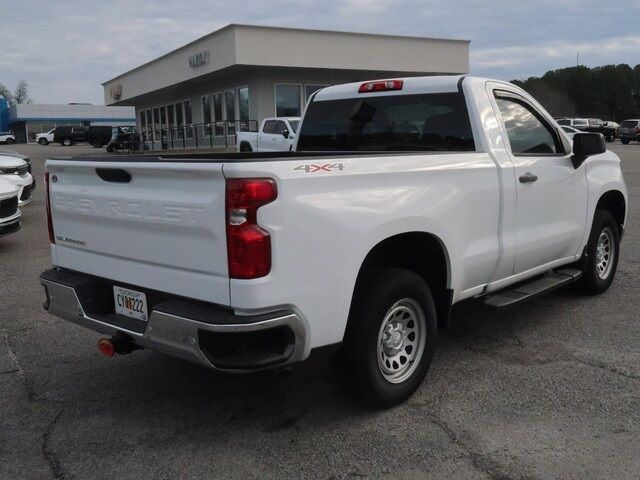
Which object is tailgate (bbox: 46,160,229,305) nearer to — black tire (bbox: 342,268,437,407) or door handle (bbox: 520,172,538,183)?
black tire (bbox: 342,268,437,407)

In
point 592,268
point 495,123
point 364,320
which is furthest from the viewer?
point 592,268

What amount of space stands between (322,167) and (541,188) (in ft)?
7.75

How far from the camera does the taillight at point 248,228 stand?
298cm

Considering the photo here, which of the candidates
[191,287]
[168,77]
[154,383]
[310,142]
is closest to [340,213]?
[191,287]

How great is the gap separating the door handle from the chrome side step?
2.72 ft

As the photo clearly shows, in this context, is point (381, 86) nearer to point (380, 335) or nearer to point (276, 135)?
point (380, 335)

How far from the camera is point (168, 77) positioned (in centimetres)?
3494

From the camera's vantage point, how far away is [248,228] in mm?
3006

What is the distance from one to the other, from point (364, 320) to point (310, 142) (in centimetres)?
248

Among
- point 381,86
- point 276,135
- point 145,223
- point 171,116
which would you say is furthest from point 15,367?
point 171,116

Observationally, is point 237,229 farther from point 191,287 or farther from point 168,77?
point 168,77

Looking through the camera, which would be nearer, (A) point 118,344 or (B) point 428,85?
(A) point 118,344

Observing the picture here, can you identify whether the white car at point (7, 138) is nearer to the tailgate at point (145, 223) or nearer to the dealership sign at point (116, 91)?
the dealership sign at point (116, 91)

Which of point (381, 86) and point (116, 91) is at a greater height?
point (116, 91)
